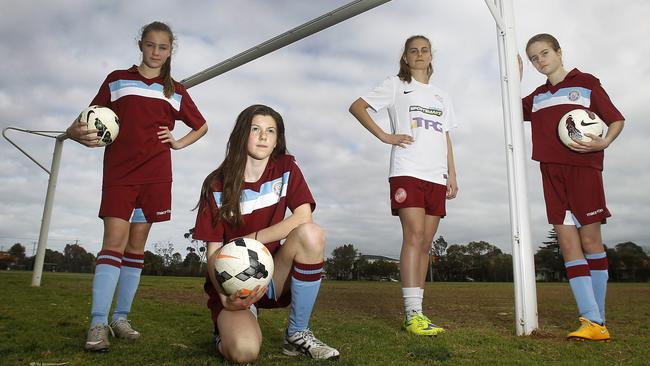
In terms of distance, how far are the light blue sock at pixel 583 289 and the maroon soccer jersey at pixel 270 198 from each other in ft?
7.61

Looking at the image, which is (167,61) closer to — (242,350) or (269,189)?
(269,189)

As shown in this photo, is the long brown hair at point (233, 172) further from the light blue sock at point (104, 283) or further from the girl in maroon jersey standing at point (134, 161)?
the light blue sock at point (104, 283)

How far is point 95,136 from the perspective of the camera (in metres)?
3.79

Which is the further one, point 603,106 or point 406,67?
point 406,67

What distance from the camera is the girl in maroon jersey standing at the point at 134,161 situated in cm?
377

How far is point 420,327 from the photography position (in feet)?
13.2

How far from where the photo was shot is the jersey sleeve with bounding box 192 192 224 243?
3.12 metres

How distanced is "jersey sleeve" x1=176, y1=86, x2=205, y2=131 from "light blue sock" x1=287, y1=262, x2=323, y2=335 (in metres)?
1.99

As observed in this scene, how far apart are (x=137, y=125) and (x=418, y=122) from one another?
249 cm

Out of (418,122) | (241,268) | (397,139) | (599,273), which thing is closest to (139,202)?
(241,268)

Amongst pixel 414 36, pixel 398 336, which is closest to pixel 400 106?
pixel 414 36

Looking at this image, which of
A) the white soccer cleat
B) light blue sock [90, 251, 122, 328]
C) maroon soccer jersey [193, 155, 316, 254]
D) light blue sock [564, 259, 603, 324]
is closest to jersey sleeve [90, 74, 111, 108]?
light blue sock [90, 251, 122, 328]

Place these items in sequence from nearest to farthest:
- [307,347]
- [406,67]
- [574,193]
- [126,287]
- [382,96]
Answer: [307,347], [126,287], [574,193], [382,96], [406,67]

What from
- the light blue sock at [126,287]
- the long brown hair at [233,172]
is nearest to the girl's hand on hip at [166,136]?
the long brown hair at [233,172]
